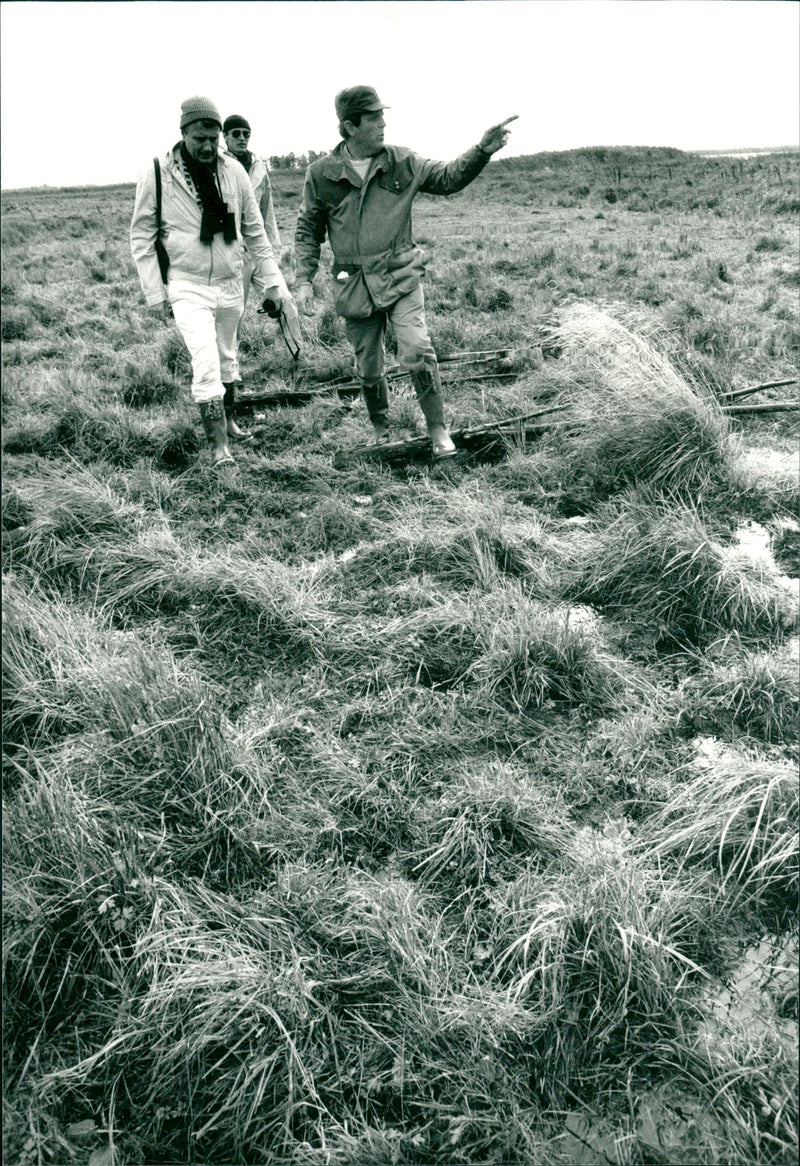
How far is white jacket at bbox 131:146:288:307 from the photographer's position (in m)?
4.54

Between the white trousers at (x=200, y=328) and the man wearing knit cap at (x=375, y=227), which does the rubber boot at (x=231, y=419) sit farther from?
the man wearing knit cap at (x=375, y=227)

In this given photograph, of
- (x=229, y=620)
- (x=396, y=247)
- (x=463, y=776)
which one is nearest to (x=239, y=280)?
(x=396, y=247)

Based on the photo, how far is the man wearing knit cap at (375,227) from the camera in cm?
448

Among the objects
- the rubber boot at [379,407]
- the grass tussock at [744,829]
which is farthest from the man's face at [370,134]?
the grass tussock at [744,829]

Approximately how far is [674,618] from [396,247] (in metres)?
2.87

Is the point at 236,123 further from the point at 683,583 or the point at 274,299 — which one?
the point at 683,583

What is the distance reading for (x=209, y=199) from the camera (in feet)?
15.3

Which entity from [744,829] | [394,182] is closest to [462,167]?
[394,182]

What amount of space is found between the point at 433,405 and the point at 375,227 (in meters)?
1.09

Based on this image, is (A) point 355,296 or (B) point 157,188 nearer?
(B) point 157,188

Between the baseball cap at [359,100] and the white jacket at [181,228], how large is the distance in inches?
31.8

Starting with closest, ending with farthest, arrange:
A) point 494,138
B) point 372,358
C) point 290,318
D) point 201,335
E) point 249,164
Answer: point 494,138 < point 201,335 < point 372,358 < point 290,318 < point 249,164

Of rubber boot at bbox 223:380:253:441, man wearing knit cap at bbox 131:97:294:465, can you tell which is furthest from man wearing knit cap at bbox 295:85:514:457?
rubber boot at bbox 223:380:253:441

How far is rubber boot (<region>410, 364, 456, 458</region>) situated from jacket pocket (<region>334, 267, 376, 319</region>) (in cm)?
49
